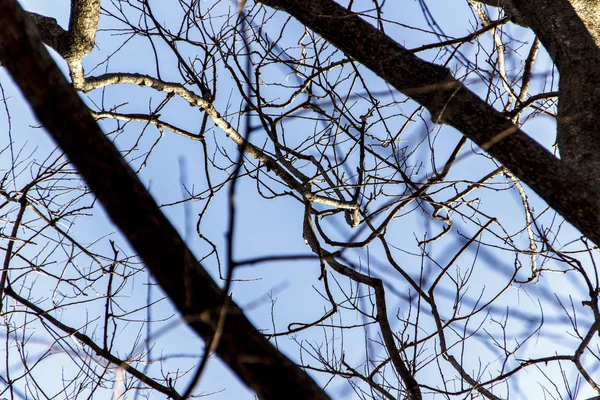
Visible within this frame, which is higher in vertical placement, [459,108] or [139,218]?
[459,108]

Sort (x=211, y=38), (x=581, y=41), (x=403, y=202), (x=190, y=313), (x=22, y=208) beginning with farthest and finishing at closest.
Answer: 1. (x=211, y=38)
2. (x=403, y=202)
3. (x=22, y=208)
4. (x=581, y=41)
5. (x=190, y=313)

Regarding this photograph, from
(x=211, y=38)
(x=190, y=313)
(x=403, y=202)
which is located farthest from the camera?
(x=211, y=38)

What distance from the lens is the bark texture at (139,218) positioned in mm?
921

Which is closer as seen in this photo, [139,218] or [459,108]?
[139,218]

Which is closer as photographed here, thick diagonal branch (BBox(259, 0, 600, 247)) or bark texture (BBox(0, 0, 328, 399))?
bark texture (BBox(0, 0, 328, 399))

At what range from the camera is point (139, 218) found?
956 millimetres

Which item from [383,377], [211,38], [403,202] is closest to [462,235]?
[403,202]

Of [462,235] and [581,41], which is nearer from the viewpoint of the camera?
[581,41]

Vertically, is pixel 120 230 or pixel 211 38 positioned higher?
pixel 211 38

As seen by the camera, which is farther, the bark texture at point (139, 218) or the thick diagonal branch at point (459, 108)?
the thick diagonal branch at point (459, 108)

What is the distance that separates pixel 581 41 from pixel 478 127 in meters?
0.74

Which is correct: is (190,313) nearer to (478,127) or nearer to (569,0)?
(478,127)

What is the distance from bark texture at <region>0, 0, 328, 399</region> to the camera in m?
0.92

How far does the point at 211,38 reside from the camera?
9.39ft
